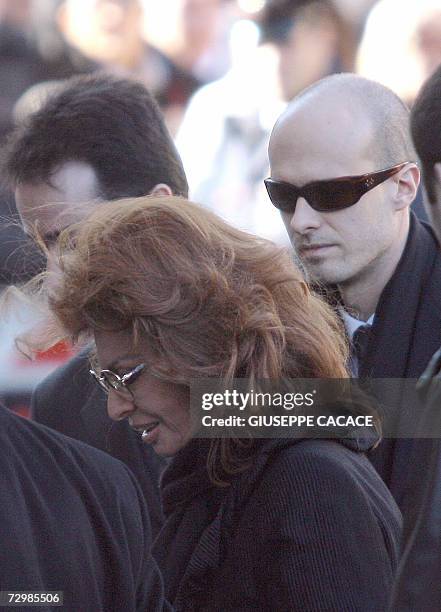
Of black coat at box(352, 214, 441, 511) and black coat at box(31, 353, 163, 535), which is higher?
black coat at box(352, 214, 441, 511)

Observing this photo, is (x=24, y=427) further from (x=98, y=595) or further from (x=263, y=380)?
(x=263, y=380)

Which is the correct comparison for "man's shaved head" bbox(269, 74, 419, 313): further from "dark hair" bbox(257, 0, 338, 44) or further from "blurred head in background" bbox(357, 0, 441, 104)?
"dark hair" bbox(257, 0, 338, 44)

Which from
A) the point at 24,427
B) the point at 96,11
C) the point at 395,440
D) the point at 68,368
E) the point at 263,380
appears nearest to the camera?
the point at 24,427

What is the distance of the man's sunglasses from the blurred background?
191 centimetres

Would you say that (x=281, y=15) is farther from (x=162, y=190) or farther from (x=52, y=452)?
(x=52, y=452)

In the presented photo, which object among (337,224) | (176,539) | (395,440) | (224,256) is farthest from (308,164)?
(176,539)

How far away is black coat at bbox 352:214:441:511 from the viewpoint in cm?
207

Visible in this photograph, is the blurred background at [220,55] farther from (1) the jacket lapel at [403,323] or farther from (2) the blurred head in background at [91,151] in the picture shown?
(1) the jacket lapel at [403,323]

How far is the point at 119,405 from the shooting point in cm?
161

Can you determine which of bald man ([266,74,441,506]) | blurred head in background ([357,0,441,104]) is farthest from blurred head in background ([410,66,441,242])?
blurred head in background ([357,0,441,104])

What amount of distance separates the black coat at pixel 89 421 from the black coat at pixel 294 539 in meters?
0.53

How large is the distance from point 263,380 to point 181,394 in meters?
0.13

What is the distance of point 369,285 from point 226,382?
0.80 meters

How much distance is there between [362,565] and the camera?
53.7 inches
